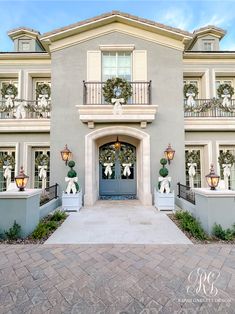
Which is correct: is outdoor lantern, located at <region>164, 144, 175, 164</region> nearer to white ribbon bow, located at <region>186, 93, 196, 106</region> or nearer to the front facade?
the front facade

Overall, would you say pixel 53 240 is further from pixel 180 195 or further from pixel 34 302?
pixel 180 195

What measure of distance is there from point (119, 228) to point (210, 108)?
23.4 ft

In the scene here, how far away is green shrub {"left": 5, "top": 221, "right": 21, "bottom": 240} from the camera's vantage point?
4273 millimetres

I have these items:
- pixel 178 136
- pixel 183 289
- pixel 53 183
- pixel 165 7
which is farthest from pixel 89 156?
pixel 165 7

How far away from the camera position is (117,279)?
111 inches

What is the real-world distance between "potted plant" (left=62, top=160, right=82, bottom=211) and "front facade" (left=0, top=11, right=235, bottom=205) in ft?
1.79

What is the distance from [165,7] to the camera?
328 inches

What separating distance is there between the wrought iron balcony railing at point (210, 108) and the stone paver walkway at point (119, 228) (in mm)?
5184

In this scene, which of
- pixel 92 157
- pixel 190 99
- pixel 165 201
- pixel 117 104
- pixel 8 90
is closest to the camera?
pixel 165 201

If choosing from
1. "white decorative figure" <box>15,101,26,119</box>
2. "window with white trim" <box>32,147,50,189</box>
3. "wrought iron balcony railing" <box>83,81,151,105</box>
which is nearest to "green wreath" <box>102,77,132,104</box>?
"wrought iron balcony railing" <box>83,81,151,105</box>

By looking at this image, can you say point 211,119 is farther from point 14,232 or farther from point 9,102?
point 9,102

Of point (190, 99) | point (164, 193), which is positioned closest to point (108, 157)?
point (164, 193)

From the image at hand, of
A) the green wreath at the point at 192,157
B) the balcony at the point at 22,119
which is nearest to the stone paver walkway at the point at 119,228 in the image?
the green wreath at the point at 192,157

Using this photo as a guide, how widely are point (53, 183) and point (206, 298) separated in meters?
6.68
